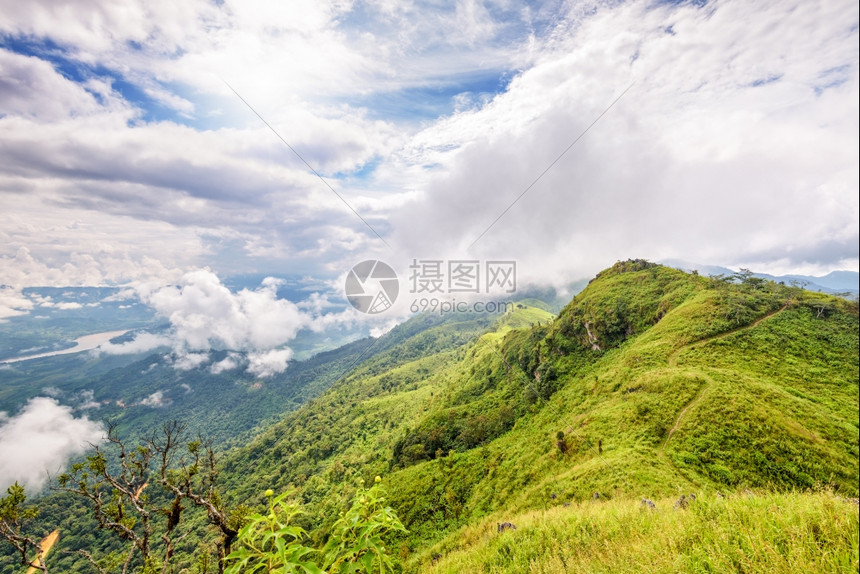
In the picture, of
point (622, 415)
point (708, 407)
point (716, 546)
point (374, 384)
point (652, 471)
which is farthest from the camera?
point (374, 384)

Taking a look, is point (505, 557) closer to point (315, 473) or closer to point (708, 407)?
point (708, 407)

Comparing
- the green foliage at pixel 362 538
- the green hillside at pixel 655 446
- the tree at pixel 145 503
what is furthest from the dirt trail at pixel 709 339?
the tree at pixel 145 503

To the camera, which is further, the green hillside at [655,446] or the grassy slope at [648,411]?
the grassy slope at [648,411]

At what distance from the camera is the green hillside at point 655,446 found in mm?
5891

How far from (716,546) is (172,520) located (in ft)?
33.7

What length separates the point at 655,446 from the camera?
886 inches

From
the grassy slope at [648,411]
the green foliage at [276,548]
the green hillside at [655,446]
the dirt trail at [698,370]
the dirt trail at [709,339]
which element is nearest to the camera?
the green foliage at [276,548]

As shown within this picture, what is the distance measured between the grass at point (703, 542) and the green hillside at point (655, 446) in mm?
38

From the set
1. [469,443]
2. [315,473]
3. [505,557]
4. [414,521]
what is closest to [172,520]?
[505,557]

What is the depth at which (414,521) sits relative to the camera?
1215 inches

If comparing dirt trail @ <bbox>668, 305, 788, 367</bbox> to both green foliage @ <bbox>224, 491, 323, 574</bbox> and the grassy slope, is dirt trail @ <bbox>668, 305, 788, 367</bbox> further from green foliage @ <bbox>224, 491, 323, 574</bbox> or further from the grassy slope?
green foliage @ <bbox>224, 491, 323, 574</bbox>

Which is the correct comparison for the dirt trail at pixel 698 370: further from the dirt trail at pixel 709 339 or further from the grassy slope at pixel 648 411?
the grassy slope at pixel 648 411

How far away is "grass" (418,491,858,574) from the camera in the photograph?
4.48m

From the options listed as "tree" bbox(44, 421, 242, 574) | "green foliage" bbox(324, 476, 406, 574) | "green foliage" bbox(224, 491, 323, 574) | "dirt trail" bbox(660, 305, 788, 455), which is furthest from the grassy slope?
"tree" bbox(44, 421, 242, 574)
